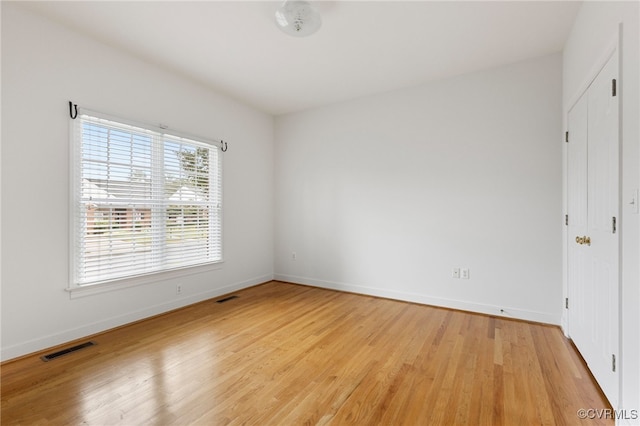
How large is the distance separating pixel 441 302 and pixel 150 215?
3.65 m

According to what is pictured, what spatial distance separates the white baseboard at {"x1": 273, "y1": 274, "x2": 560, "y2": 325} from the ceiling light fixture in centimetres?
Answer: 325

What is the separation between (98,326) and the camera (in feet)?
9.46

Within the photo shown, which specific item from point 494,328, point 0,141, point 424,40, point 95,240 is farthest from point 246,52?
point 494,328

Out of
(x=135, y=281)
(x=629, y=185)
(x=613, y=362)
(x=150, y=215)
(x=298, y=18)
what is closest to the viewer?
(x=629, y=185)

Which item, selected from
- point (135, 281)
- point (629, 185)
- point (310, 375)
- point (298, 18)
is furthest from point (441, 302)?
point (135, 281)

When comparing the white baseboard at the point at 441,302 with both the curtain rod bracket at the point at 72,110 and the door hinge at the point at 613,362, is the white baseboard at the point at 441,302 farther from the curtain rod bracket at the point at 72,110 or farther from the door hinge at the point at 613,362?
the curtain rod bracket at the point at 72,110

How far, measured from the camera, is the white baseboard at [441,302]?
3.15 meters

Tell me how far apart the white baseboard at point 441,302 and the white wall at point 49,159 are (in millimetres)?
2167

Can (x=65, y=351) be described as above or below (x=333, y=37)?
below

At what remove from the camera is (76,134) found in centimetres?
275

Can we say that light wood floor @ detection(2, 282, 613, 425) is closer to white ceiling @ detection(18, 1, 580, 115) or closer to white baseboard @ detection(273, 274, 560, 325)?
white baseboard @ detection(273, 274, 560, 325)

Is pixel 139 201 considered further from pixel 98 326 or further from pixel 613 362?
pixel 613 362

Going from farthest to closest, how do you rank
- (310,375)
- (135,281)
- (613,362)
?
1. (135,281)
2. (310,375)
3. (613,362)

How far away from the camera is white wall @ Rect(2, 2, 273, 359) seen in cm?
237
